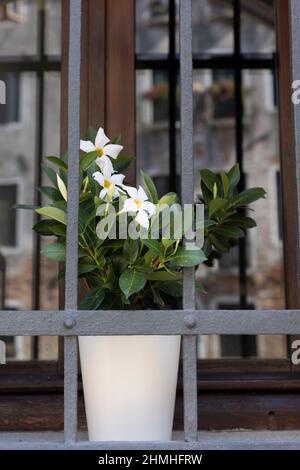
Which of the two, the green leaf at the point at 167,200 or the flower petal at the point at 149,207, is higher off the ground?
the green leaf at the point at 167,200

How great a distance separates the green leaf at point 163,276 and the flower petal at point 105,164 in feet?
0.56

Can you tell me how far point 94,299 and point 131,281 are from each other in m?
0.08

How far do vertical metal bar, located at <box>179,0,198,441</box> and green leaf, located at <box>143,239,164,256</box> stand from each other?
5cm

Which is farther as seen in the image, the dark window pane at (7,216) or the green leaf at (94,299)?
the dark window pane at (7,216)

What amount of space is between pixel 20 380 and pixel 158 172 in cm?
270

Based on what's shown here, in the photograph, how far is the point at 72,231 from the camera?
0.94 meters

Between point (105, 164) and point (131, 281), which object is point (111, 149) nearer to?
point (105, 164)

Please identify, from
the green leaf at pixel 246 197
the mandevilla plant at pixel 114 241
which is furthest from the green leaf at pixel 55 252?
the green leaf at pixel 246 197

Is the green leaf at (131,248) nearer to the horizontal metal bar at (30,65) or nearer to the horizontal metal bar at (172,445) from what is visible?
the horizontal metal bar at (172,445)

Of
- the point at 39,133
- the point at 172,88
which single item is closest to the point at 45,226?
the point at 172,88

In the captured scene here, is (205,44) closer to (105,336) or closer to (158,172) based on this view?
(158,172)

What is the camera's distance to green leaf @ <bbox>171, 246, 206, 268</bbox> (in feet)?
3.05

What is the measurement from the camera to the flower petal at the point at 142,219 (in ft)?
3.11
